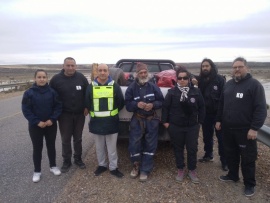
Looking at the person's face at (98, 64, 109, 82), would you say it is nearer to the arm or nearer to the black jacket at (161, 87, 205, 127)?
the arm

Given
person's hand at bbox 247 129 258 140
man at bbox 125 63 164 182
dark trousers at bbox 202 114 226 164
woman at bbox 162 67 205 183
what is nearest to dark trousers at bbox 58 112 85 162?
man at bbox 125 63 164 182

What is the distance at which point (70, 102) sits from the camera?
4.70 m

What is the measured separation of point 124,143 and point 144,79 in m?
2.37

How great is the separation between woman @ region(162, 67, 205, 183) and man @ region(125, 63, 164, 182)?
199 mm

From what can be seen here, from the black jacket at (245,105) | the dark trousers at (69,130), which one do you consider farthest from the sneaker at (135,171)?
the black jacket at (245,105)

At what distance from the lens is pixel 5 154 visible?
5609mm

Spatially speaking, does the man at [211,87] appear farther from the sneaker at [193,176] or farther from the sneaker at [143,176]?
the sneaker at [143,176]

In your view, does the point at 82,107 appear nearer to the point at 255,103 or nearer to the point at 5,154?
the point at 5,154

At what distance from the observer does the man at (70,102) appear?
4.67 metres

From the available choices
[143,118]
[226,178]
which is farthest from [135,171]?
[226,178]

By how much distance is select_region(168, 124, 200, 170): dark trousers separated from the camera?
4.30m

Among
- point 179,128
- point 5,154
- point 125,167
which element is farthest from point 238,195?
point 5,154

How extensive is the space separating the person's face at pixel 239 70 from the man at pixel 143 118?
45.8 inches

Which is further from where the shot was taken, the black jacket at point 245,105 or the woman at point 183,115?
the woman at point 183,115
